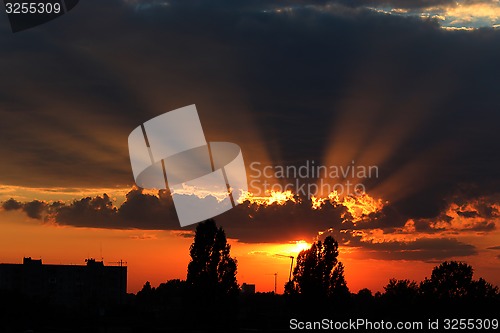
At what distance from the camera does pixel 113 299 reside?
7200 inches

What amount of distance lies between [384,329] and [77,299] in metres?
107

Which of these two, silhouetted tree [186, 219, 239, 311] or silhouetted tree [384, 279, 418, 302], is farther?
silhouetted tree [384, 279, 418, 302]

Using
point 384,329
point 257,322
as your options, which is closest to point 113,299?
point 257,322

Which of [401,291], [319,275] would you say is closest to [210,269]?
[319,275]

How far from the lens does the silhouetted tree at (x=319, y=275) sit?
107938 mm

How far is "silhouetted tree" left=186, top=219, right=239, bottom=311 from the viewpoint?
92000 millimetres

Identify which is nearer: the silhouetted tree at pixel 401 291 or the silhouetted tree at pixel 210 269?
the silhouetted tree at pixel 210 269

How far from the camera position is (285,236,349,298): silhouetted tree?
354ft

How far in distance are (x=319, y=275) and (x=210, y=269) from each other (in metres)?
20.8

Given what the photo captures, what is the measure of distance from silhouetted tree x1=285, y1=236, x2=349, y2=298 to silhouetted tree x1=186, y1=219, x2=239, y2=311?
53.3 ft

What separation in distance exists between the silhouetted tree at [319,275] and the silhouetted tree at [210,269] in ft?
53.3

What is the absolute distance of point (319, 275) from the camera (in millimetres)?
108812

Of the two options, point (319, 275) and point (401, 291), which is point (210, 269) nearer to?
point (319, 275)

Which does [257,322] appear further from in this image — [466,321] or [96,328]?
[466,321]
